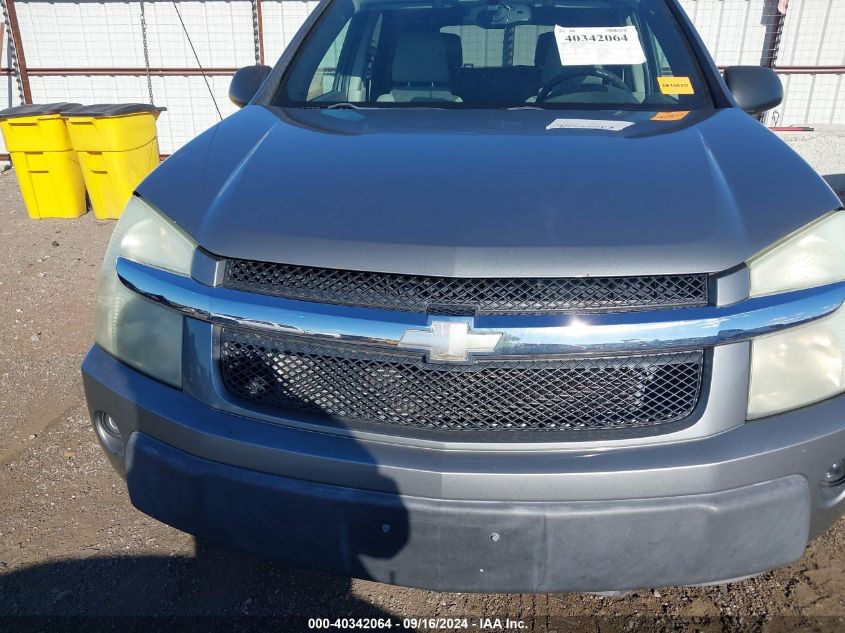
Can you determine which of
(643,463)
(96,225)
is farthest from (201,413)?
(96,225)

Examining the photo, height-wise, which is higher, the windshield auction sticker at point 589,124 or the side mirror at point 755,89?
the side mirror at point 755,89

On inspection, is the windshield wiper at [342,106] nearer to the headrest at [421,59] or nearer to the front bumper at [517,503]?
the headrest at [421,59]

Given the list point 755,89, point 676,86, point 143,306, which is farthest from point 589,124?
point 143,306

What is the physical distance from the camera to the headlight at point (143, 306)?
1.70 m

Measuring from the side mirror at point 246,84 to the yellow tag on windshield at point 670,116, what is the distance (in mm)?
1567

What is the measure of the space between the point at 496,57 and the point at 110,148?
5059 mm

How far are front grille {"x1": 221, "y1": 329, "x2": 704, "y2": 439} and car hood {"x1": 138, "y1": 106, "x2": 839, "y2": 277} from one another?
20 cm

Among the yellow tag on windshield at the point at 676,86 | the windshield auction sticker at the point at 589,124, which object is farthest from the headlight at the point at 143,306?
the yellow tag on windshield at the point at 676,86

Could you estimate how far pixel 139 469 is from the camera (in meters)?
1.70

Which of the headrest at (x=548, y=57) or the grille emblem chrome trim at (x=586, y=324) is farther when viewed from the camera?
the headrest at (x=548, y=57)

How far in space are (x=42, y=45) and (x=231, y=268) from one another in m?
10.0

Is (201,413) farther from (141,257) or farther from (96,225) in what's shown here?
(96,225)

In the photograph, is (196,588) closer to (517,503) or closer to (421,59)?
(517,503)

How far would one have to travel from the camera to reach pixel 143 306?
174 centimetres
